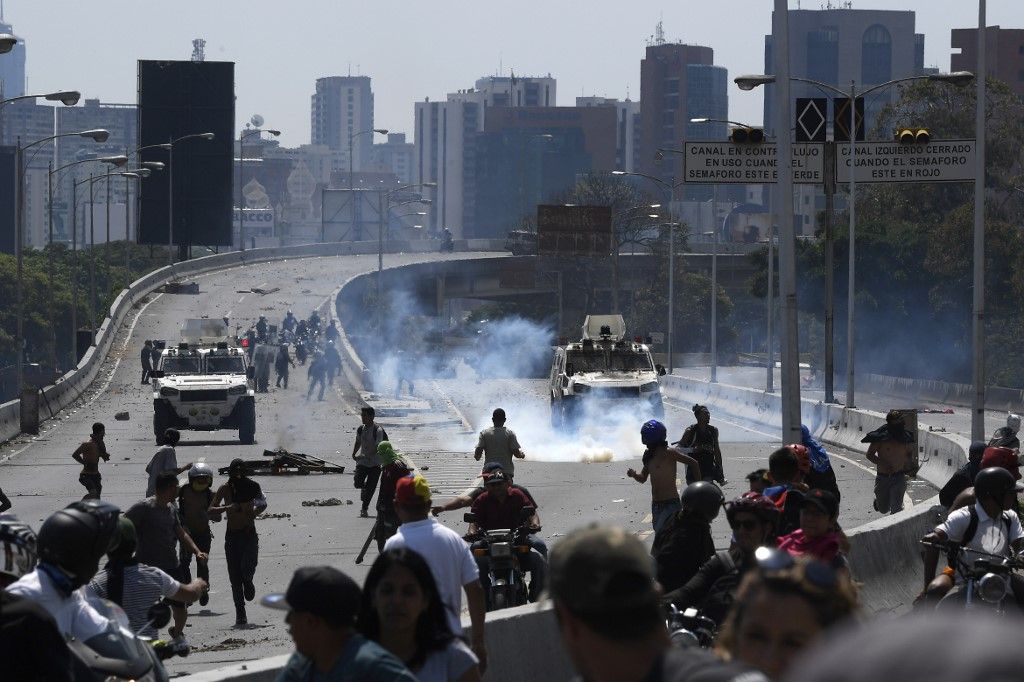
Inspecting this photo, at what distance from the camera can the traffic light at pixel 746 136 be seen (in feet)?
76.7

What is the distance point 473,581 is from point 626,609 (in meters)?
4.55

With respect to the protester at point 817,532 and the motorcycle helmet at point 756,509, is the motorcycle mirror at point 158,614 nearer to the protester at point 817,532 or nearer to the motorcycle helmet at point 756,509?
the motorcycle helmet at point 756,509

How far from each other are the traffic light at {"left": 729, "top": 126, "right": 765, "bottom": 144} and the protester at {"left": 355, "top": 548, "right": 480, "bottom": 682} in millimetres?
17933

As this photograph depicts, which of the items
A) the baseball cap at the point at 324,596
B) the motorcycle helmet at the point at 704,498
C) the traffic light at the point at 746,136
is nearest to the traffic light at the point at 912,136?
the traffic light at the point at 746,136

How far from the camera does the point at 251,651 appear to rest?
41.0 ft

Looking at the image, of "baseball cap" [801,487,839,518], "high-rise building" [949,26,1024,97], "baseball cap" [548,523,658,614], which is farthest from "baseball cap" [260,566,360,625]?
"high-rise building" [949,26,1024,97]

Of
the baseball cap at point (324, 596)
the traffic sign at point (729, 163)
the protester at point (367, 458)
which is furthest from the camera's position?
the traffic sign at point (729, 163)

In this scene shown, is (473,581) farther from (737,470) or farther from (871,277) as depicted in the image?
(871,277)

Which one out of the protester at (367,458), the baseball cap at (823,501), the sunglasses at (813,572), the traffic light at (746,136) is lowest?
the protester at (367,458)

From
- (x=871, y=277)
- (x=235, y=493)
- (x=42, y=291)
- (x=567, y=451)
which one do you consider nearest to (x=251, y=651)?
(x=235, y=493)

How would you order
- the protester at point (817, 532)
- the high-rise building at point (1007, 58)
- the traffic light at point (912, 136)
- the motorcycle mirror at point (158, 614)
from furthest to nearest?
the high-rise building at point (1007, 58), the traffic light at point (912, 136), the protester at point (817, 532), the motorcycle mirror at point (158, 614)

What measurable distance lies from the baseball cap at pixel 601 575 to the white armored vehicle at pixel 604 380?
34.3 metres

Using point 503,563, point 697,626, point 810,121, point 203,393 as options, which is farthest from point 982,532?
point 203,393

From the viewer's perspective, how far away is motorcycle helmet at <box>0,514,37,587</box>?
6105 millimetres
